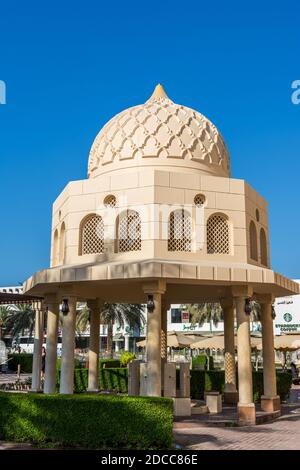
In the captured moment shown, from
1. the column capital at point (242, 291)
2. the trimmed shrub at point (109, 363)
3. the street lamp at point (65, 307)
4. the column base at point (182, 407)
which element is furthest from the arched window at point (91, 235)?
the trimmed shrub at point (109, 363)

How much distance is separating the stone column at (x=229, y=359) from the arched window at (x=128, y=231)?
6146mm

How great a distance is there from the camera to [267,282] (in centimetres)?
1452

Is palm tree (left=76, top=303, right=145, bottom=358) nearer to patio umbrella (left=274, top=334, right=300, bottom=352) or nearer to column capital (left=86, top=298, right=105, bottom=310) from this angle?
patio umbrella (left=274, top=334, right=300, bottom=352)

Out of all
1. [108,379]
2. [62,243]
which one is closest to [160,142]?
[62,243]

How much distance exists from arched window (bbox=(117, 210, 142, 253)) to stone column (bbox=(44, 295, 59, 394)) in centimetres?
367

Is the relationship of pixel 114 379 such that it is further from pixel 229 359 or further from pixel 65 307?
pixel 65 307

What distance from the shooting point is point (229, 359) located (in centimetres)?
1927

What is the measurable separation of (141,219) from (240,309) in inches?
163

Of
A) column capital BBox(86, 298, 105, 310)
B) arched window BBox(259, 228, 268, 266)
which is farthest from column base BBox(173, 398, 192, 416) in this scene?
column capital BBox(86, 298, 105, 310)

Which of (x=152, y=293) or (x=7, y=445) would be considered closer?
(x=7, y=445)

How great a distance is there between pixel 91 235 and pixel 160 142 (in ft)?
13.1
